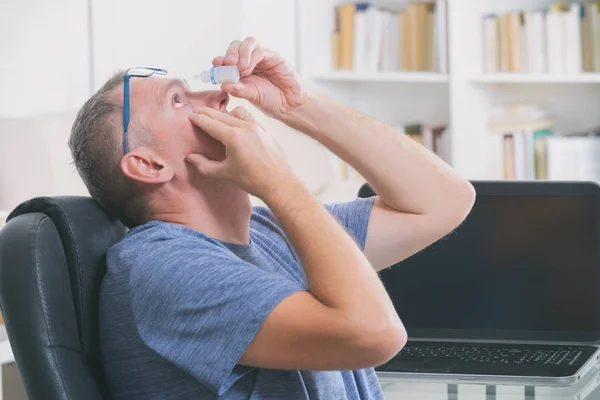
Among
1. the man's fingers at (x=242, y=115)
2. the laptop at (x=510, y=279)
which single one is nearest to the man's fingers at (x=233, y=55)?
the man's fingers at (x=242, y=115)

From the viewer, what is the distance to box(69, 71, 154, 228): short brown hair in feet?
4.71

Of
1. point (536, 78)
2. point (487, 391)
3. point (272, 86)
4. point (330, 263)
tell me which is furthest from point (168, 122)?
point (536, 78)

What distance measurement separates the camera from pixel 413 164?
1.64 meters

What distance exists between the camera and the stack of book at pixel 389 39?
4.35 metres

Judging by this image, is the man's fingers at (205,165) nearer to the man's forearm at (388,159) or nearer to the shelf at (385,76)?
the man's forearm at (388,159)

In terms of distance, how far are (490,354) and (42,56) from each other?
2.15 meters

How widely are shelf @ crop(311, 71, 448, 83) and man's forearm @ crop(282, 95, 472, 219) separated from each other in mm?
2706

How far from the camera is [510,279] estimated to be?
5.73 ft

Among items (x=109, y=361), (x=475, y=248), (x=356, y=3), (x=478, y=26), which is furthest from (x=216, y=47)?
(x=109, y=361)

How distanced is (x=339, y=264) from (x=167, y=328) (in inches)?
9.4

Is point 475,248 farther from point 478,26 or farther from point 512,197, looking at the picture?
point 478,26

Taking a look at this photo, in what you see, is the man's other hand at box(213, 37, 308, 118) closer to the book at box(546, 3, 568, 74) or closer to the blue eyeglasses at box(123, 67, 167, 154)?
the blue eyeglasses at box(123, 67, 167, 154)

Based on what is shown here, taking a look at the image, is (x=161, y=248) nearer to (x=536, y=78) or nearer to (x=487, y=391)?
(x=487, y=391)

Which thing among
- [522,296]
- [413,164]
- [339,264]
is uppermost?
[413,164]
